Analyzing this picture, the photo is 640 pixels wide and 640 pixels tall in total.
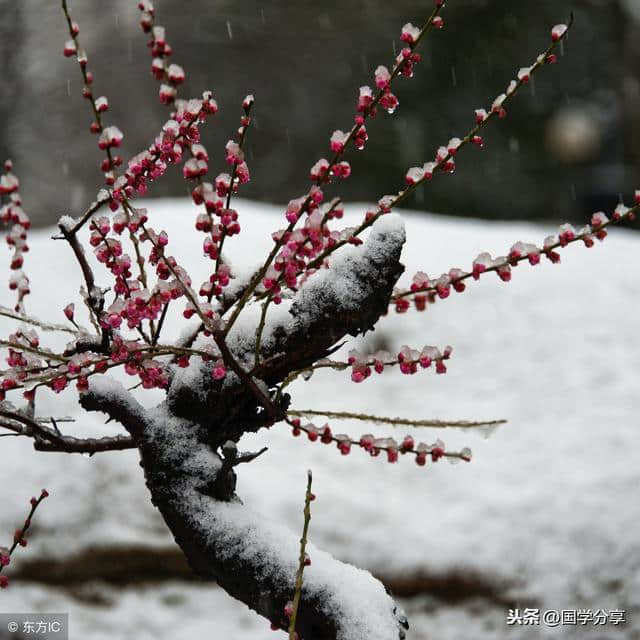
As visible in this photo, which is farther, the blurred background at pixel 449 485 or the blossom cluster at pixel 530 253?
the blurred background at pixel 449 485

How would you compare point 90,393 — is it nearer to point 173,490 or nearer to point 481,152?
point 173,490

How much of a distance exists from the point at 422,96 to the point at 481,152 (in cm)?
123

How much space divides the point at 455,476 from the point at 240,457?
1.91 metres

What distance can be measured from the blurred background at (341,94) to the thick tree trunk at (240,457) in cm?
826

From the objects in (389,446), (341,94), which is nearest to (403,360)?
(389,446)

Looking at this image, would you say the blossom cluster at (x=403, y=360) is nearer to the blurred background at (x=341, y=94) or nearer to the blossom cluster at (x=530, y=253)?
the blossom cluster at (x=530, y=253)

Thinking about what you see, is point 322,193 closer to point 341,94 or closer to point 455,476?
point 455,476

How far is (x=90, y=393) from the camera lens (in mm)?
1105

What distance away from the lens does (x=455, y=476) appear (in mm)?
2812

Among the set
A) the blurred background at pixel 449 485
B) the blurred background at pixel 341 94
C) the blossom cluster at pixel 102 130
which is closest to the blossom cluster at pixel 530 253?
the blossom cluster at pixel 102 130

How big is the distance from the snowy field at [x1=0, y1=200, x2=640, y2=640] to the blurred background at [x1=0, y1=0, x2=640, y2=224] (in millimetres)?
5821

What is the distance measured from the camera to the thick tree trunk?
1023mm

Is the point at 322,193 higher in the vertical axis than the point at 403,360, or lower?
higher

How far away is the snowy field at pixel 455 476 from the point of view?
2355mm
